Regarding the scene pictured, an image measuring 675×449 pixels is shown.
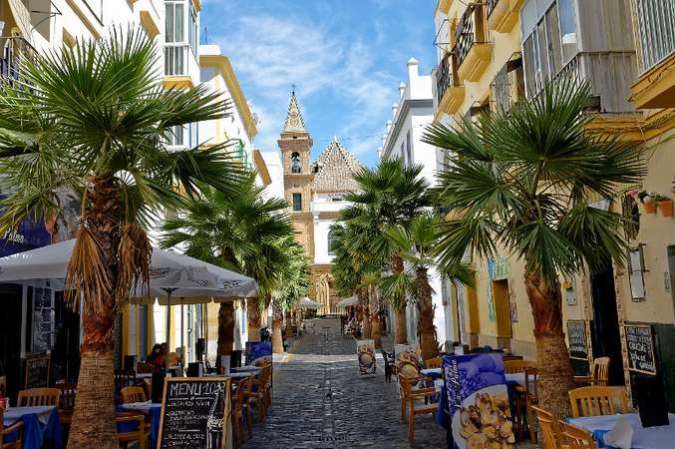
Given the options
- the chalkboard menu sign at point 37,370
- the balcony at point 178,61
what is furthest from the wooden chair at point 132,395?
the balcony at point 178,61

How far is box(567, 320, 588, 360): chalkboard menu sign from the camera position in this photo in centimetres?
1301

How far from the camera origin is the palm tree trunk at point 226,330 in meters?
14.5

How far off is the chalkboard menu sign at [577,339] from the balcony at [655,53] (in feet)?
18.7

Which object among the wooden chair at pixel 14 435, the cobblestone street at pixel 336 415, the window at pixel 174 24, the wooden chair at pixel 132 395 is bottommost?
the cobblestone street at pixel 336 415

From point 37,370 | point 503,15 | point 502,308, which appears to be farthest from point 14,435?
point 502,308

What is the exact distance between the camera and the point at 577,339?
13328mm

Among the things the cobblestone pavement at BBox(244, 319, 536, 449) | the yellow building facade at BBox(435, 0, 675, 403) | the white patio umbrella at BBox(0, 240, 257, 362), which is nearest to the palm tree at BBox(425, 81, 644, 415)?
the yellow building facade at BBox(435, 0, 675, 403)

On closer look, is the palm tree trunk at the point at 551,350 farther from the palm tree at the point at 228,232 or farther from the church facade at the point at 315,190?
the church facade at the point at 315,190

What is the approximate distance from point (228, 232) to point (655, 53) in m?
9.70

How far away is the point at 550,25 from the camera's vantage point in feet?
40.1

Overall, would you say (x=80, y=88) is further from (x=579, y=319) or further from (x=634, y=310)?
(x=579, y=319)

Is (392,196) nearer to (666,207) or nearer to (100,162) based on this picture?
(666,207)

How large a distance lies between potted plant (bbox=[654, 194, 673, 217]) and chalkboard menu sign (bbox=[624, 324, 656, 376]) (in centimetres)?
190

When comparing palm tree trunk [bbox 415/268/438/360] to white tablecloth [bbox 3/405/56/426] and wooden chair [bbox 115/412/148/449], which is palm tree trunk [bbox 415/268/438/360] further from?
white tablecloth [bbox 3/405/56/426]
